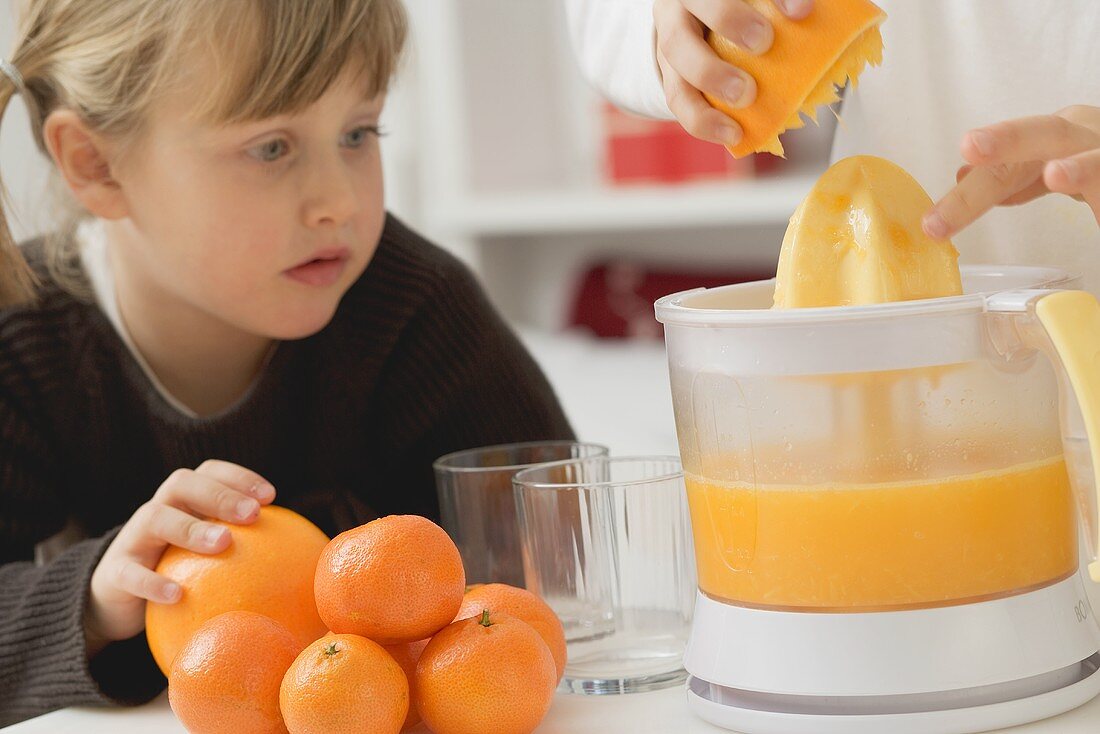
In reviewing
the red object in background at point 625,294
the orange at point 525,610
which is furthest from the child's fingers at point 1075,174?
the red object in background at point 625,294

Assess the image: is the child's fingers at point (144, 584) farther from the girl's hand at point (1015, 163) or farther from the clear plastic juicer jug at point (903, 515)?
the girl's hand at point (1015, 163)

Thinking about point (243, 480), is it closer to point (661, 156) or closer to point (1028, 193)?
point (1028, 193)

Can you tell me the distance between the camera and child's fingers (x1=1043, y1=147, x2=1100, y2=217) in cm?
60

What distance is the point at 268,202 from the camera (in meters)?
0.99

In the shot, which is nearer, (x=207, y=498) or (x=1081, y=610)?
(x=1081, y=610)

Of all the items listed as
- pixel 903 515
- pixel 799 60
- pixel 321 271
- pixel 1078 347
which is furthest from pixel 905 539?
pixel 321 271

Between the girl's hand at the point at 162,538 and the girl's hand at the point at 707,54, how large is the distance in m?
0.33

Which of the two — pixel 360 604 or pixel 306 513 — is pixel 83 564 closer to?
pixel 306 513

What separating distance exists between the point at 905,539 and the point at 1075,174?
0.19 metres

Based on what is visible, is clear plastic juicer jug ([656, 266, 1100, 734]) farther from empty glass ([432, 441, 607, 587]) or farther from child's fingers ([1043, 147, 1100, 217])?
empty glass ([432, 441, 607, 587])

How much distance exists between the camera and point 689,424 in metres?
0.64

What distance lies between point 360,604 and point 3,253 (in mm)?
645

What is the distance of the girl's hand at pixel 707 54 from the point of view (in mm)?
620

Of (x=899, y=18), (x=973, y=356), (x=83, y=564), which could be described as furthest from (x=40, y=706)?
(x=899, y=18)
